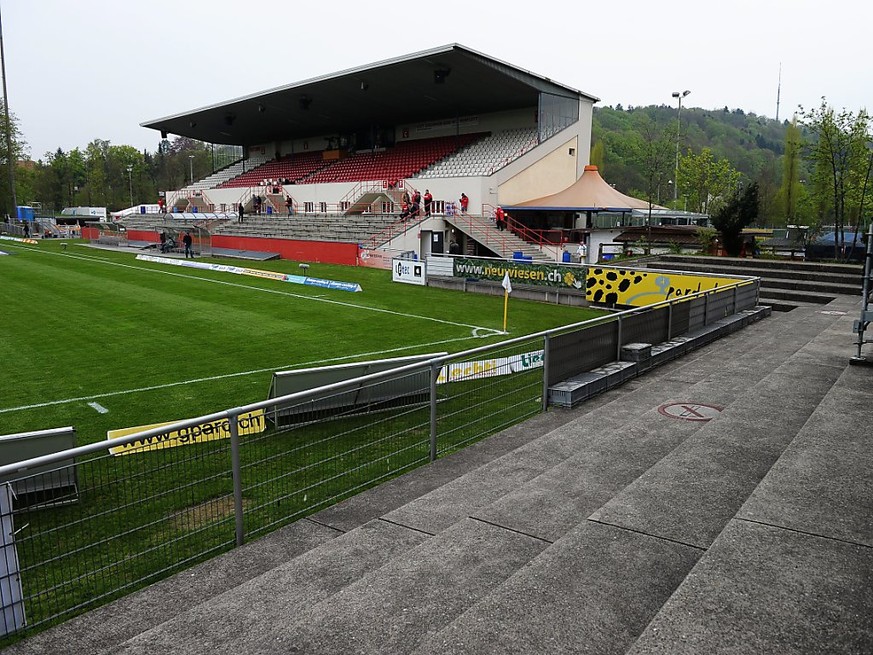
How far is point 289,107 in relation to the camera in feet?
180

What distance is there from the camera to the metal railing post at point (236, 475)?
5352mm

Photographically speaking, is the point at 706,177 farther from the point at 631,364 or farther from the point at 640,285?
the point at 631,364

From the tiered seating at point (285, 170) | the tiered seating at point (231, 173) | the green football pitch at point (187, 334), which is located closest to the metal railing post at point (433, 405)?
the green football pitch at point (187, 334)

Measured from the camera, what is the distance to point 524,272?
2456cm

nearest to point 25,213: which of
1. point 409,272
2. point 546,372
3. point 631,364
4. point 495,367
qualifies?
point 409,272

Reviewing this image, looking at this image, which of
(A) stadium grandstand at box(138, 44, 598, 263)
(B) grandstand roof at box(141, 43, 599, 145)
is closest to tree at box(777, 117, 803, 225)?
(A) stadium grandstand at box(138, 44, 598, 263)

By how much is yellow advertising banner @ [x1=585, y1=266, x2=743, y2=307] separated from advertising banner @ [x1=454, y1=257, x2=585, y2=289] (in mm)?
689

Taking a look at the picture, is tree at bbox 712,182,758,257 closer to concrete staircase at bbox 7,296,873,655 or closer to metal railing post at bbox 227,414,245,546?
concrete staircase at bbox 7,296,873,655

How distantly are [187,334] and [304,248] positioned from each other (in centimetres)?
2310

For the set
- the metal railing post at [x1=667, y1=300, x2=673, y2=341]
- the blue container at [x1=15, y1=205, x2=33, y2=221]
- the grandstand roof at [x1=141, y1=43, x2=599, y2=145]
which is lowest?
the metal railing post at [x1=667, y1=300, x2=673, y2=341]

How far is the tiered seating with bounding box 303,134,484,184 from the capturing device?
4838 centimetres

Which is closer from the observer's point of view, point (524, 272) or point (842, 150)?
point (524, 272)

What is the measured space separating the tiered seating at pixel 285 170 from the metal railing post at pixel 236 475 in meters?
54.6

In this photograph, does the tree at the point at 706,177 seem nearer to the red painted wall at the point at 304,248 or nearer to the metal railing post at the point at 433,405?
the red painted wall at the point at 304,248
